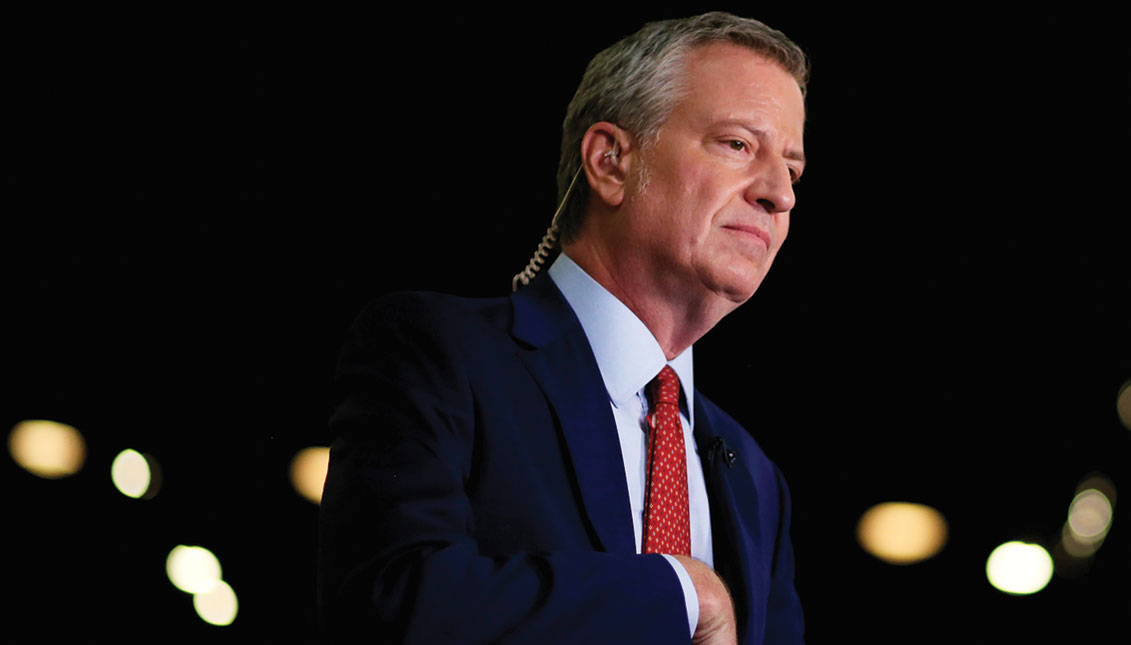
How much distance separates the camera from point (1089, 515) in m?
3.22

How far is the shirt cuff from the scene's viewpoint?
136 centimetres

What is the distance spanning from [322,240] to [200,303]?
14.0 inches

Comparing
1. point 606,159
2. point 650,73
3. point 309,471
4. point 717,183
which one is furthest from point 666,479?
point 309,471

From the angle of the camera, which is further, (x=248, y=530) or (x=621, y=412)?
(x=248, y=530)

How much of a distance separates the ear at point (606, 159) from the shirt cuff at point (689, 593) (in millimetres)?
676

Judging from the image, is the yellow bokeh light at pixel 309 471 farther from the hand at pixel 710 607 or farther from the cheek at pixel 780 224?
the hand at pixel 710 607

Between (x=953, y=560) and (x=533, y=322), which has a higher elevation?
(x=533, y=322)

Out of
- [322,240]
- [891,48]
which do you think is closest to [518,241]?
[322,240]

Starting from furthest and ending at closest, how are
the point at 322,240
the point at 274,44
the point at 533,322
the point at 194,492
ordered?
1. the point at 194,492
2. the point at 322,240
3. the point at 274,44
4. the point at 533,322

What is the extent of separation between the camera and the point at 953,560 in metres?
3.33

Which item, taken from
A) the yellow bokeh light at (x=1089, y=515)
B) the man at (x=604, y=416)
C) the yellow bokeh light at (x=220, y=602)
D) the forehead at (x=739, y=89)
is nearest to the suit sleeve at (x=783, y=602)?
the man at (x=604, y=416)

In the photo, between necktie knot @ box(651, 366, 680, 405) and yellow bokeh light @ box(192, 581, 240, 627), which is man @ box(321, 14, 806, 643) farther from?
yellow bokeh light @ box(192, 581, 240, 627)

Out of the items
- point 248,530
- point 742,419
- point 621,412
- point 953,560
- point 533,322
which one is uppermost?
point 533,322

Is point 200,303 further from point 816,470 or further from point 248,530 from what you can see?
point 816,470
